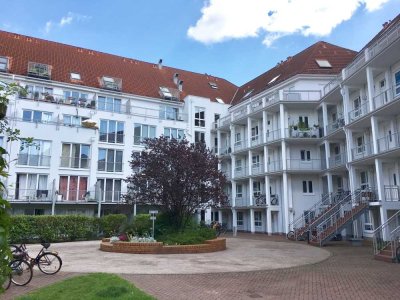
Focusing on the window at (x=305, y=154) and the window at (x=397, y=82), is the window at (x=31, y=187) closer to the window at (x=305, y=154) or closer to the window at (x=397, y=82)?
the window at (x=305, y=154)

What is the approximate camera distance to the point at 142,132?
38500mm

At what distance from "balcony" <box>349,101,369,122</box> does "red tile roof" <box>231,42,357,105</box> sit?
7706 millimetres

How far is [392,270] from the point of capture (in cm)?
1226

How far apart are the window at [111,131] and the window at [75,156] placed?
7.38 feet

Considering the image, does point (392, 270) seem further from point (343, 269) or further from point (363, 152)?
point (363, 152)

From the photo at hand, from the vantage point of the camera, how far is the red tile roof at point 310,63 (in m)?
33.5

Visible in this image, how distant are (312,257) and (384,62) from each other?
13137 mm

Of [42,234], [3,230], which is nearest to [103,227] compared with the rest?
[42,234]

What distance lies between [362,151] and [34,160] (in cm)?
2613

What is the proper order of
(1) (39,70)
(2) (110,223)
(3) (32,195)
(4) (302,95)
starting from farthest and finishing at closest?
(1) (39,70) → (4) (302,95) → (3) (32,195) → (2) (110,223)

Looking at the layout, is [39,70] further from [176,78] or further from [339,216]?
[339,216]

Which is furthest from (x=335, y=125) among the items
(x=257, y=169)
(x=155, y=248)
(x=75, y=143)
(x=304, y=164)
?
(x=75, y=143)

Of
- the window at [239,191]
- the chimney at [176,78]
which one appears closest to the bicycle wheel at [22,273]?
the window at [239,191]

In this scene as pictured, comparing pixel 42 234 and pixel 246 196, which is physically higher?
pixel 246 196
